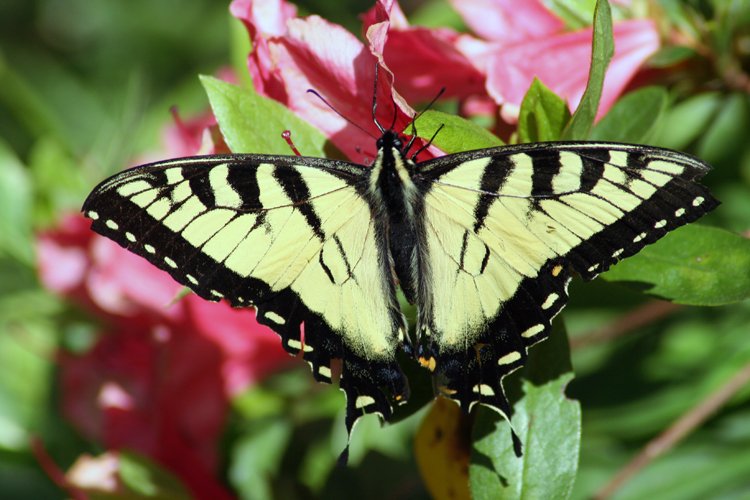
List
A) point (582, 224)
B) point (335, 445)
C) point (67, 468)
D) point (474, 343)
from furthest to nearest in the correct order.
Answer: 1. point (67, 468)
2. point (335, 445)
3. point (474, 343)
4. point (582, 224)

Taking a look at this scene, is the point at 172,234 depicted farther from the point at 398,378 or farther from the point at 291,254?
the point at 398,378

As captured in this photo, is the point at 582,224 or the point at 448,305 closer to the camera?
the point at 582,224

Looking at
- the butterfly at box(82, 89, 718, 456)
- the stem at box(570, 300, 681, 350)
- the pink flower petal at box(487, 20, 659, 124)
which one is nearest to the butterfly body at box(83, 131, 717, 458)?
the butterfly at box(82, 89, 718, 456)

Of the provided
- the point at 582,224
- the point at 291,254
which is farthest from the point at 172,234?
the point at 582,224

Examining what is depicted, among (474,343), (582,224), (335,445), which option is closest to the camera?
(582,224)

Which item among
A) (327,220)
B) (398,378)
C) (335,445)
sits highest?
(327,220)

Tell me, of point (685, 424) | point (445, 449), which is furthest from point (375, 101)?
point (685, 424)

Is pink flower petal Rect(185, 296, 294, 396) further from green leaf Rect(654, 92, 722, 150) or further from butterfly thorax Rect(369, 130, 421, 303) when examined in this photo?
green leaf Rect(654, 92, 722, 150)
